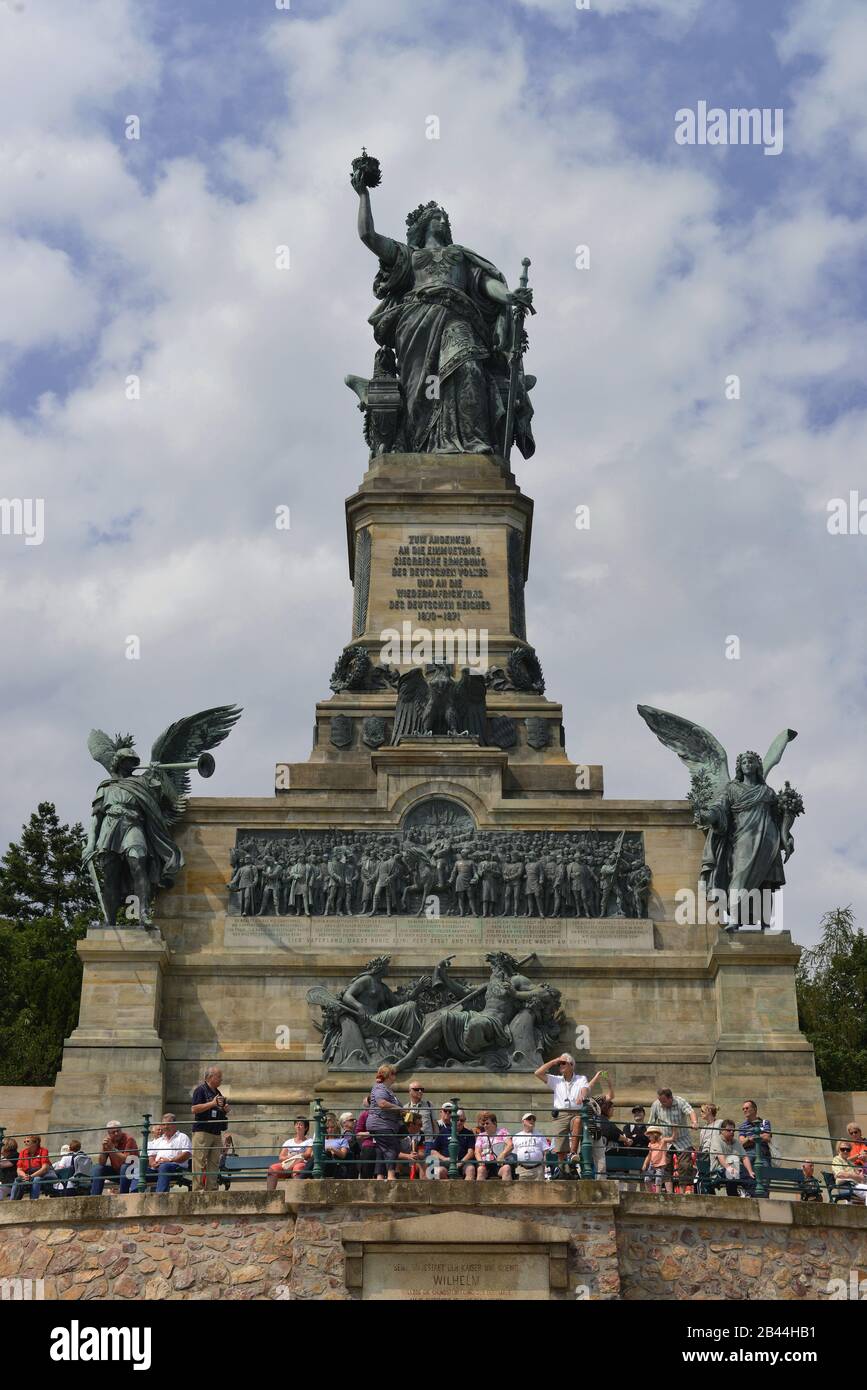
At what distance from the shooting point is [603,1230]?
23766mm

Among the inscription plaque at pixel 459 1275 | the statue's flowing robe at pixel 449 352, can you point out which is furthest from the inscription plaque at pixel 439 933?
the statue's flowing robe at pixel 449 352

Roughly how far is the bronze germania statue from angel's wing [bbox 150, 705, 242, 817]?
Answer: 8.38 meters

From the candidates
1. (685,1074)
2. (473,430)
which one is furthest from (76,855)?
(685,1074)

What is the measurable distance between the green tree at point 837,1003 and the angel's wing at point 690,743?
13.0 m

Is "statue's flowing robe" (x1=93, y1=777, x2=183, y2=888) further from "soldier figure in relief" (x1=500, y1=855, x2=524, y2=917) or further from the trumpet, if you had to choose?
"soldier figure in relief" (x1=500, y1=855, x2=524, y2=917)

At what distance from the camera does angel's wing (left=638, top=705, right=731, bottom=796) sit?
36312mm

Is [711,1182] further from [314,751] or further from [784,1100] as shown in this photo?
[314,751]

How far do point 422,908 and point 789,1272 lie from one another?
12066mm

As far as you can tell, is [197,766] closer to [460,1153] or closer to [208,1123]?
[208,1123]

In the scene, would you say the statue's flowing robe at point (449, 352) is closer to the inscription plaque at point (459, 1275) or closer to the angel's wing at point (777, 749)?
the angel's wing at point (777, 749)

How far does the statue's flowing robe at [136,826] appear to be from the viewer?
34938mm

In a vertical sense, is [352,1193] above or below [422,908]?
below

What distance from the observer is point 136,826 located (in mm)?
35062

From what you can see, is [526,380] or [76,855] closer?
[526,380]
